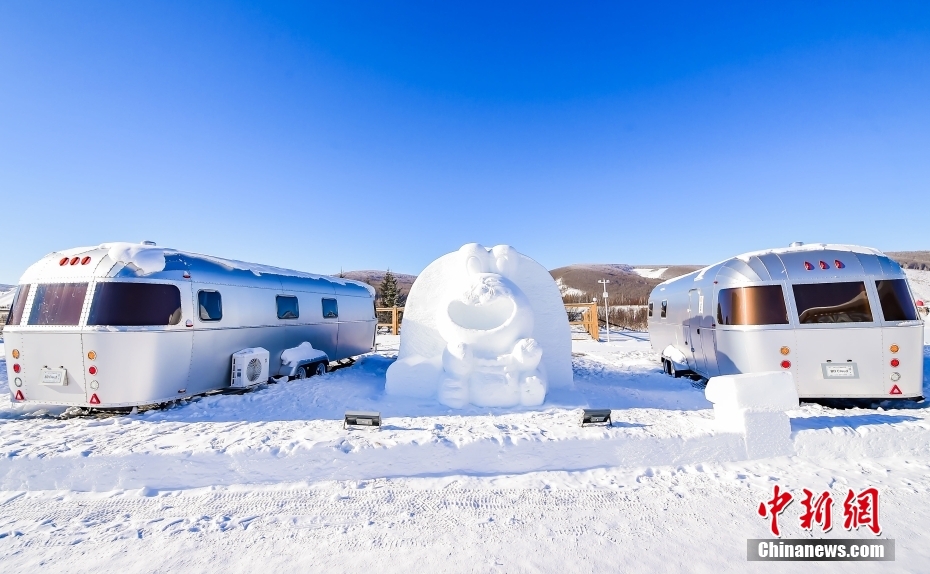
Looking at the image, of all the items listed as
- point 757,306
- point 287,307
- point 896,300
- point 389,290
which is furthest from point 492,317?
point 389,290

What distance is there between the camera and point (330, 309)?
36.2 feet

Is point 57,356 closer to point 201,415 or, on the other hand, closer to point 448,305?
point 201,415

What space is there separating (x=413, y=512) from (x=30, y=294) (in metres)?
7.15

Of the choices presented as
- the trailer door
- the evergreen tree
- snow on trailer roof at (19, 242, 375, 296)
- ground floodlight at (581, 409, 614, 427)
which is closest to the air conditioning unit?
snow on trailer roof at (19, 242, 375, 296)

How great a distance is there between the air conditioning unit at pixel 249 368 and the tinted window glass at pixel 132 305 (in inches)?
56.7

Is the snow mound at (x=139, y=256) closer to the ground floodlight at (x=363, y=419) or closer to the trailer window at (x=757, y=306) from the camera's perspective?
the ground floodlight at (x=363, y=419)

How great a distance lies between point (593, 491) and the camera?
14.2ft

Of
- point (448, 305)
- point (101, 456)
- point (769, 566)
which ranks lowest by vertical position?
point (769, 566)

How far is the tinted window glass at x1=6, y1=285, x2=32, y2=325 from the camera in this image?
6.70 metres

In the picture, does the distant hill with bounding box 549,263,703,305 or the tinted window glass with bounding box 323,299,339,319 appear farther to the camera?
the distant hill with bounding box 549,263,703,305

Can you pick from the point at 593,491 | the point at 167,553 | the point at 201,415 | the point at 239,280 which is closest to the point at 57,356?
the point at 201,415

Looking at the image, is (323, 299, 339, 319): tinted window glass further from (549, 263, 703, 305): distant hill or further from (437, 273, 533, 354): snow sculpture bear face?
(549, 263, 703, 305): distant hill

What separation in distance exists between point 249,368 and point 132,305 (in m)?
2.24

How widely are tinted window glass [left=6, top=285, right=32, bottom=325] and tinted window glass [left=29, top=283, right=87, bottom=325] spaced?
0.88 ft
